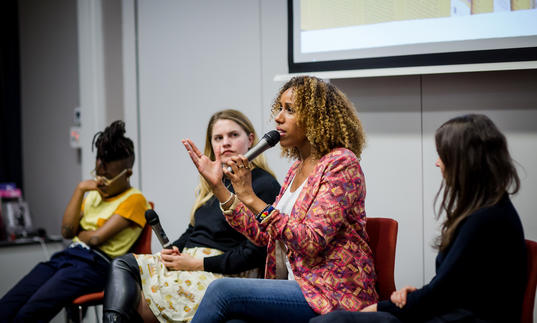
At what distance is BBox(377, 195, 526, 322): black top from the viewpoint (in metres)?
1.31

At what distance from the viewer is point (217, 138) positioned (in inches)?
88.4

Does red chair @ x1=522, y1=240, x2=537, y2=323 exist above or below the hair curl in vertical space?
below

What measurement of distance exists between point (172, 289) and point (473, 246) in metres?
1.10

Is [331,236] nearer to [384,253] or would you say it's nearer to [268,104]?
[384,253]

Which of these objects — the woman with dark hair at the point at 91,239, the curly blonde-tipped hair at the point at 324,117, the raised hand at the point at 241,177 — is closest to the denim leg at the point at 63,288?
the woman with dark hair at the point at 91,239

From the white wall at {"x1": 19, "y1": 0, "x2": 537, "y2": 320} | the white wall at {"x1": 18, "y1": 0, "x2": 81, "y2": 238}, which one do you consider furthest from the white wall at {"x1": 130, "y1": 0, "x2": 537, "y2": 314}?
the white wall at {"x1": 18, "y1": 0, "x2": 81, "y2": 238}

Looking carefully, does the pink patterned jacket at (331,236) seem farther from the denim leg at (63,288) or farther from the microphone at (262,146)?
the denim leg at (63,288)

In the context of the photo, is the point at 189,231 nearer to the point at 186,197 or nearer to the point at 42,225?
the point at 186,197

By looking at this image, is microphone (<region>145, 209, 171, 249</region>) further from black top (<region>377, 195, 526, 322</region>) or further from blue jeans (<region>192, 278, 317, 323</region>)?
black top (<region>377, 195, 526, 322</region>)

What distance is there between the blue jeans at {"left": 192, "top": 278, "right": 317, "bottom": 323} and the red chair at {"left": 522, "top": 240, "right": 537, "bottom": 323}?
574 mm

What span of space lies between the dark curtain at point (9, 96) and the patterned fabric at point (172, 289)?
2806mm

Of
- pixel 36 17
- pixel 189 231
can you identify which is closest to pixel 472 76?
pixel 189 231

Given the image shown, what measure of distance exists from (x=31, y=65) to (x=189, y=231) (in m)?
2.77

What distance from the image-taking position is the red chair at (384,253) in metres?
1.83
